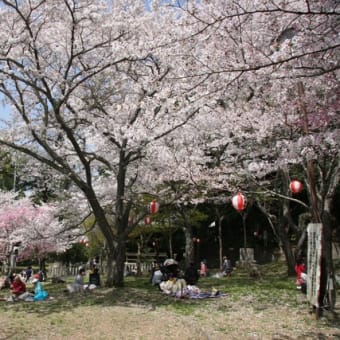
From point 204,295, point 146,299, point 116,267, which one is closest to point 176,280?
point 204,295

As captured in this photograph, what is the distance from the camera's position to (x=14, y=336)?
6898 mm

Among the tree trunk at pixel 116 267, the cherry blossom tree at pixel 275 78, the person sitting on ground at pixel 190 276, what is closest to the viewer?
the cherry blossom tree at pixel 275 78

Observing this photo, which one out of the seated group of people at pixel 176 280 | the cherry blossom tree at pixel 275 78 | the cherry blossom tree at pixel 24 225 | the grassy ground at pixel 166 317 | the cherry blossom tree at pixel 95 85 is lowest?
the grassy ground at pixel 166 317

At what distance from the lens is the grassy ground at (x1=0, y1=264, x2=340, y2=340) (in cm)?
700

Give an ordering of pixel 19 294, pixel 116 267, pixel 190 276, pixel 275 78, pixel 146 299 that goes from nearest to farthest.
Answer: pixel 275 78 → pixel 146 299 → pixel 19 294 → pixel 190 276 → pixel 116 267

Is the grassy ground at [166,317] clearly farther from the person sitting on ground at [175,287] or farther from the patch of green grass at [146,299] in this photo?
the person sitting on ground at [175,287]

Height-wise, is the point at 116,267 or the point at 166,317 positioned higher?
the point at 116,267

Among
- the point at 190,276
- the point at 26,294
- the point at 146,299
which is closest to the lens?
the point at 146,299

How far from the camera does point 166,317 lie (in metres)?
8.40

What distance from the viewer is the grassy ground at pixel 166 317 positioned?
7004 millimetres

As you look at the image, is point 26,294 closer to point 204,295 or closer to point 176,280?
point 176,280

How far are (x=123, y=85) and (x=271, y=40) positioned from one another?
23.0 feet

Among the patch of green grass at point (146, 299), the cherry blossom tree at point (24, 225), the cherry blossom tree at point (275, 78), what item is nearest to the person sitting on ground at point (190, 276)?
the patch of green grass at point (146, 299)

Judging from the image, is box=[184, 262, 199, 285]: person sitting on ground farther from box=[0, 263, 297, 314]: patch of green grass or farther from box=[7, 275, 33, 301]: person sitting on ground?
box=[7, 275, 33, 301]: person sitting on ground
